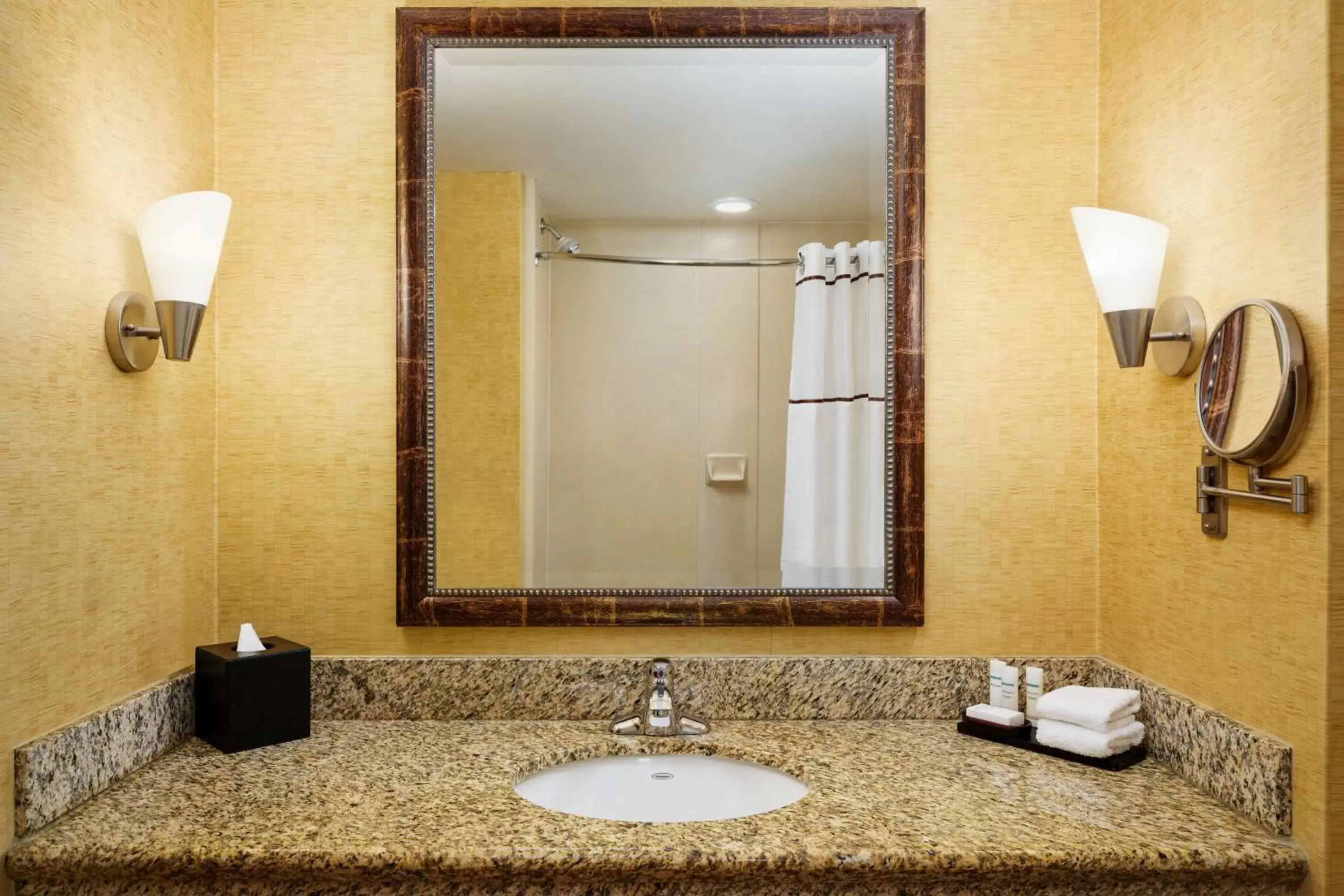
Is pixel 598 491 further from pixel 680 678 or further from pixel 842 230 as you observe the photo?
pixel 842 230

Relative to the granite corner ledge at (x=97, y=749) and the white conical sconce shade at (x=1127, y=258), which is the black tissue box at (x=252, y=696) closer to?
the granite corner ledge at (x=97, y=749)

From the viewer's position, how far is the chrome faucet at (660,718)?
1.53 meters

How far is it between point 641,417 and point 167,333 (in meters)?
0.72

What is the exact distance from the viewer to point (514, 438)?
5.35ft

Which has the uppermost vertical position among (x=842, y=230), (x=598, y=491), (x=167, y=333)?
(x=842, y=230)

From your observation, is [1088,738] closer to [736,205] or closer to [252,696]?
[736,205]

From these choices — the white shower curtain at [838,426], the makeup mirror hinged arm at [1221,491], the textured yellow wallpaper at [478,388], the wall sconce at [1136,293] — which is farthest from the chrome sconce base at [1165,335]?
the textured yellow wallpaper at [478,388]

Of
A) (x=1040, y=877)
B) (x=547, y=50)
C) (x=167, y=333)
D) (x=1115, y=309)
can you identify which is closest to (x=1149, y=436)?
(x=1115, y=309)

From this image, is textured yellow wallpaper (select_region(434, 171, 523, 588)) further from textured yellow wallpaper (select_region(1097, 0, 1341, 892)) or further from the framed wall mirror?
textured yellow wallpaper (select_region(1097, 0, 1341, 892))

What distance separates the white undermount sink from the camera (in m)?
1.43

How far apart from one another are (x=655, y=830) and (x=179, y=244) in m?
1.02

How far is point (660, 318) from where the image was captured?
160 centimetres

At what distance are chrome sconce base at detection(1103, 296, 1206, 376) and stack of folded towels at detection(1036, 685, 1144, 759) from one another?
49 cm

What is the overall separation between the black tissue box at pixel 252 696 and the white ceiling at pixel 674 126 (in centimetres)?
85
